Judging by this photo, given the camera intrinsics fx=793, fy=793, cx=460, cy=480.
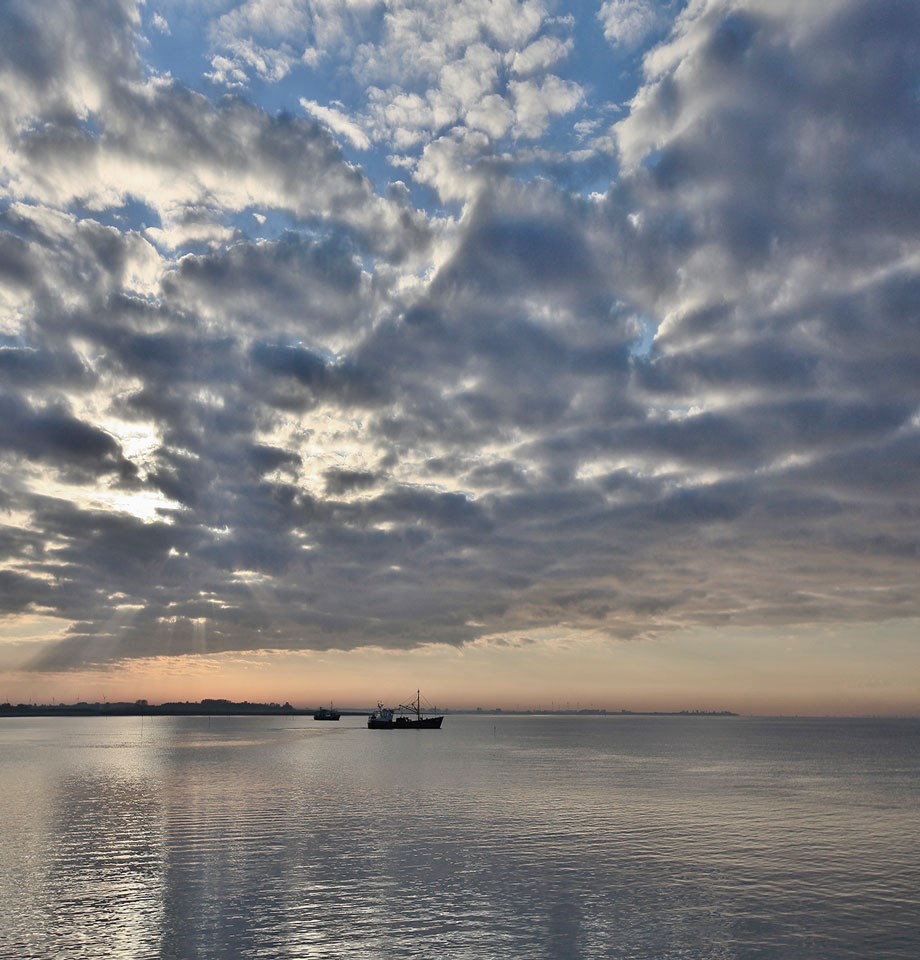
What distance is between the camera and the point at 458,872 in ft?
179

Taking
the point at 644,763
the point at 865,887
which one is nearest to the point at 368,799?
the point at 865,887

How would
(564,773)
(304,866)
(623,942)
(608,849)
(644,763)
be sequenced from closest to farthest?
(623,942) → (304,866) → (608,849) → (564,773) → (644,763)

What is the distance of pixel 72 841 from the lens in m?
68.0

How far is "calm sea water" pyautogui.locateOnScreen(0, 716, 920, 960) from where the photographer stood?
4012 cm

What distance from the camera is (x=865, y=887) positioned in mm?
52844

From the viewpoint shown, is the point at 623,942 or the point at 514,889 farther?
the point at 514,889

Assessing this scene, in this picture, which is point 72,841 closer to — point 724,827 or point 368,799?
point 368,799

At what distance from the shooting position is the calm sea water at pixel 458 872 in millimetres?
40125

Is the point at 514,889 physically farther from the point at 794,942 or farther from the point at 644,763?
the point at 644,763

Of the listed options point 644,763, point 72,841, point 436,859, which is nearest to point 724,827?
point 436,859

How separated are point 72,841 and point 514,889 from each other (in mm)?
41220

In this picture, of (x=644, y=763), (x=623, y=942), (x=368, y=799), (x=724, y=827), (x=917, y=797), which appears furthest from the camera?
(x=644, y=763)

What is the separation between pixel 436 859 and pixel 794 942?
2651cm

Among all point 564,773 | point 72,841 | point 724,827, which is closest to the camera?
point 72,841
